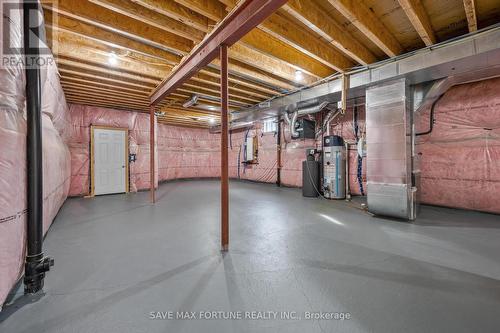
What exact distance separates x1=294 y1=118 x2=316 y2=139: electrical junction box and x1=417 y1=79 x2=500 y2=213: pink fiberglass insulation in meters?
2.46

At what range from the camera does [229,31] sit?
2.24m

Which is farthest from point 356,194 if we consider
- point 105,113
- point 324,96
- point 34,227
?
point 105,113

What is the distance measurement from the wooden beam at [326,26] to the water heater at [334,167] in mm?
2119

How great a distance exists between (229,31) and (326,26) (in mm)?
1266

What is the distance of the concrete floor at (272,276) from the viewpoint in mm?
1312

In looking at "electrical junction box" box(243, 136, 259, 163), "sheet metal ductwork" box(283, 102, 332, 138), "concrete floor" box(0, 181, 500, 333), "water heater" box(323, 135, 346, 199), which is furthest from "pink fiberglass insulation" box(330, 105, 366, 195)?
"electrical junction box" box(243, 136, 259, 163)

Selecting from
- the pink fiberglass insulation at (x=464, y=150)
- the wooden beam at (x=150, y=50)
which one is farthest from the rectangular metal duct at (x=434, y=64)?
the wooden beam at (x=150, y=50)

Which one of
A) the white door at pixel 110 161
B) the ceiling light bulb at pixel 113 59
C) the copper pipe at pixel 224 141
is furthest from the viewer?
the white door at pixel 110 161

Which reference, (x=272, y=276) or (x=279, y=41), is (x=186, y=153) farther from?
(x=272, y=276)

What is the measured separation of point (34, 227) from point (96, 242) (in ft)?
3.22

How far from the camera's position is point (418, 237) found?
2.67 m

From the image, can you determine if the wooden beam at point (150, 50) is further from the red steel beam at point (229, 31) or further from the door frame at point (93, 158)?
the door frame at point (93, 158)

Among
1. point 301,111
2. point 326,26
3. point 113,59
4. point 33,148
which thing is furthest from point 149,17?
point 301,111

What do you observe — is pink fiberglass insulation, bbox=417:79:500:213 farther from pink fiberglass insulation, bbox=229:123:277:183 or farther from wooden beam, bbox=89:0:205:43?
wooden beam, bbox=89:0:205:43
